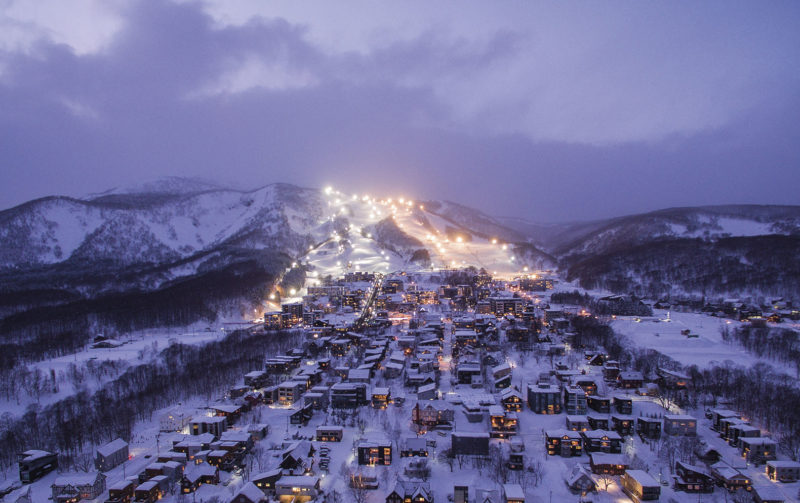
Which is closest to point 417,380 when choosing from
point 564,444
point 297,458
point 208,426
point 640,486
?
point 564,444

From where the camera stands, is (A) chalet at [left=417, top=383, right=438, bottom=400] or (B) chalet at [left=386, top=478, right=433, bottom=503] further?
(A) chalet at [left=417, top=383, right=438, bottom=400]

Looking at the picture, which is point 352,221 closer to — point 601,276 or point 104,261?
point 104,261

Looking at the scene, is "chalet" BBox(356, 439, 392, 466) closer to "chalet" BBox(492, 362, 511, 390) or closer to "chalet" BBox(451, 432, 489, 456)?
"chalet" BBox(451, 432, 489, 456)

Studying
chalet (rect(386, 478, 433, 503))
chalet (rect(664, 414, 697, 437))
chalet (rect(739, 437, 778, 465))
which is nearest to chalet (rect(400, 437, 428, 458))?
chalet (rect(386, 478, 433, 503))

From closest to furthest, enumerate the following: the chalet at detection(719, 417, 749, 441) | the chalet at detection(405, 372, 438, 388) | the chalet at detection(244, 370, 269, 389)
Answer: the chalet at detection(719, 417, 749, 441), the chalet at detection(405, 372, 438, 388), the chalet at detection(244, 370, 269, 389)

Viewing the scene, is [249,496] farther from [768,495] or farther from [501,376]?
[768,495]

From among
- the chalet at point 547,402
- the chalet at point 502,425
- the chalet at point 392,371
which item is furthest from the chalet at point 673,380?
the chalet at point 392,371
